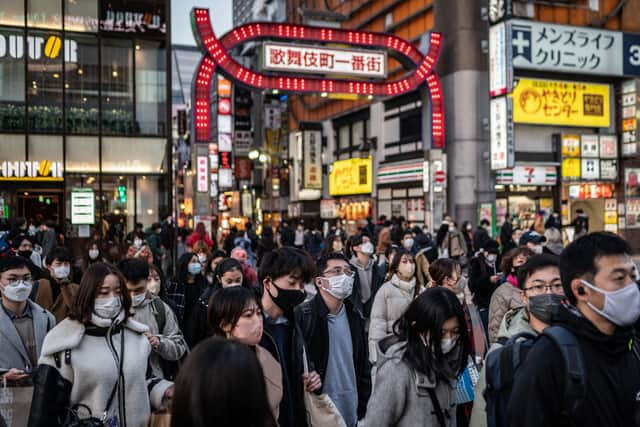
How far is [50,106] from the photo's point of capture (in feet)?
82.1

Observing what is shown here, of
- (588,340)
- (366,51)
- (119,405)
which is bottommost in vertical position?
(119,405)

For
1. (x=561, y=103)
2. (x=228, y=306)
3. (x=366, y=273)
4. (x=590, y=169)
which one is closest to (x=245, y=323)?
(x=228, y=306)

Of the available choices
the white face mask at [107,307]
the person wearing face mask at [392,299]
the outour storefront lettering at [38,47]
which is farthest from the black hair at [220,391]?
the outour storefront lettering at [38,47]

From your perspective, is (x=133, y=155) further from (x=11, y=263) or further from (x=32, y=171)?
(x=11, y=263)

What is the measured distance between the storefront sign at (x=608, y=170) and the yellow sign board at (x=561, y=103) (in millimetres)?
1903

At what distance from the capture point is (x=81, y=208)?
18.4 m

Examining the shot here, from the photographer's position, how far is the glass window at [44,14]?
80.3 feet

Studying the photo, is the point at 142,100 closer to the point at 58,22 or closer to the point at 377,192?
the point at 58,22

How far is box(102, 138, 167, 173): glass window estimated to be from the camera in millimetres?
25766

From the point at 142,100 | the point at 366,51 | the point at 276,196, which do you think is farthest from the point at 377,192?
the point at 276,196

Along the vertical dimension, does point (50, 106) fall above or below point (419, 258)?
above

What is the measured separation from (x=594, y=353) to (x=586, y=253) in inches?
17.7

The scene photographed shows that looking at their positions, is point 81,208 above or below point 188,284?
above

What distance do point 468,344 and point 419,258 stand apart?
6.53 metres
